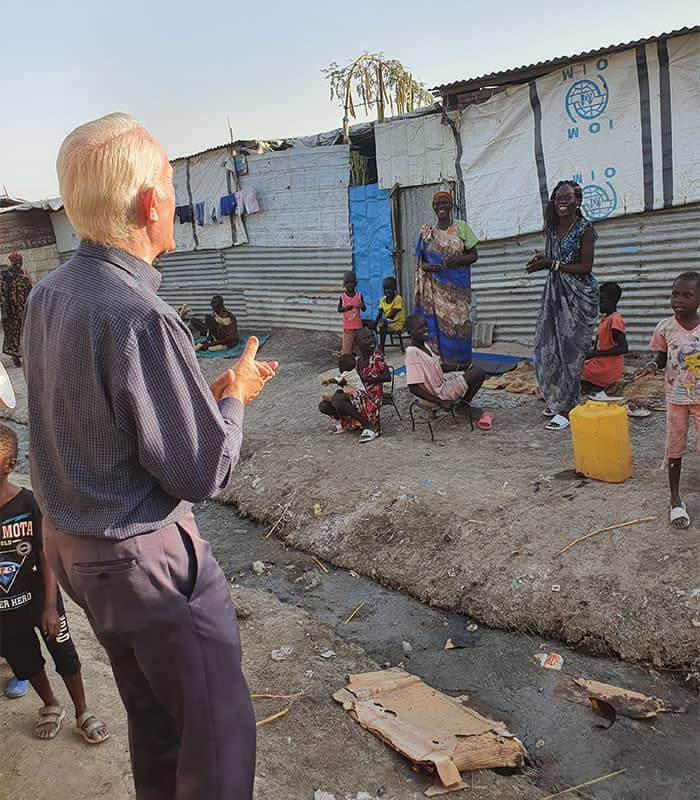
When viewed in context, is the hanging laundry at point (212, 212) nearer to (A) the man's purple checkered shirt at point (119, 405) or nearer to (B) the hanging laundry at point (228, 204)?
(B) the hanging laundry at point (228, 204)

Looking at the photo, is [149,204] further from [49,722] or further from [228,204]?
[228,204]

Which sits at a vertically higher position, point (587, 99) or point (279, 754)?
point (587, 99)

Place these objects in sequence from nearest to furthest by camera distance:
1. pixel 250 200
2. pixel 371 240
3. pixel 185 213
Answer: pixel 371 240, pixel 250 200, pixel 185 213

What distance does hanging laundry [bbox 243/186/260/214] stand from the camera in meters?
11.2

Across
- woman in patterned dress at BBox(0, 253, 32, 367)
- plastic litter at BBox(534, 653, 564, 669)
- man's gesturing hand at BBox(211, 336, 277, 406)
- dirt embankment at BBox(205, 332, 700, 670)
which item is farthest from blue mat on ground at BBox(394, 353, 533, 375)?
woman in patterned dress at BBox(0, 253, 32, 367)

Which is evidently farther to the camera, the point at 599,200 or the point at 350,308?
the point at 350,308

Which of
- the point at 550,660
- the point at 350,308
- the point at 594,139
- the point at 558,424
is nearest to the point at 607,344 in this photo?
the point at 558,424

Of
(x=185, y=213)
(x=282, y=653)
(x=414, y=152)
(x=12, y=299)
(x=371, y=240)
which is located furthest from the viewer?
(x=185, y=213)

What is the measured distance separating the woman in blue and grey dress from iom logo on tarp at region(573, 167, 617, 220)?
1804 mm

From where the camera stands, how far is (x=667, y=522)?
12.8ft

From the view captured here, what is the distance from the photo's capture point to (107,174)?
1482 mm

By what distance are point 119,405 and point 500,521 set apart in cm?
332

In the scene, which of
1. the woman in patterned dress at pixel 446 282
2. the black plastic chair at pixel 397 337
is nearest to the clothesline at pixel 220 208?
the black plastic chair at pixel 397 337

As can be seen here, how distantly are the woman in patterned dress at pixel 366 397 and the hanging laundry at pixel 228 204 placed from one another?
6159mm
